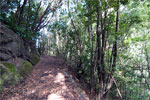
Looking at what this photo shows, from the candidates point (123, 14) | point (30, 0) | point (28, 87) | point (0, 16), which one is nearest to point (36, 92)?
point (28, 87)

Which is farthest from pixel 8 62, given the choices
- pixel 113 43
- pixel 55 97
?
pixel 113 43

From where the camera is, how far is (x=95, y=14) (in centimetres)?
481

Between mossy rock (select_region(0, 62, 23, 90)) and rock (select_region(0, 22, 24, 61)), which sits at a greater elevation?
rock (select_region(0, 22, 24, 61))

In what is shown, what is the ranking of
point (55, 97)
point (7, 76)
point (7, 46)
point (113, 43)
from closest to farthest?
point (55, 97), point (7, 76), point (113, 43), point (7, 46)

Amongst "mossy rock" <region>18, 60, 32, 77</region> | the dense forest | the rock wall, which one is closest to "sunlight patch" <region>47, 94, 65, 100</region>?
the rock wall

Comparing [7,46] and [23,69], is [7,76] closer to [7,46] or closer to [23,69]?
[23,69]

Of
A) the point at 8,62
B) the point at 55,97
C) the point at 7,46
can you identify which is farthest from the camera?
the point at 7,46

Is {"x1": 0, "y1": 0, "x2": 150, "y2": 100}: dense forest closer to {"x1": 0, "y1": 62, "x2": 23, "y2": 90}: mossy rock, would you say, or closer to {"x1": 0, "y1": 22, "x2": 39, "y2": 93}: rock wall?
{"x1": 0, "y1": 22, "x2": 39, "y2": 93}: rock wall

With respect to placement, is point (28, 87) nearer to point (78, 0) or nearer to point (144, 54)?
point (78, 0)

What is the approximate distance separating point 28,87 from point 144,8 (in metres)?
6.32

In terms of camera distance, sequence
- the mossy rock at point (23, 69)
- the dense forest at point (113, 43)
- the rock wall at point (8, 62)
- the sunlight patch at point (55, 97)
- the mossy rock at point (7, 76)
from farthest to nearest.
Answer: the mossy rock at point (23, 69)
the dense forest at point (113, 43)
the rock wall at point (8, 62)
the mossy rock at point (7, 76)
the sunlight patch at point (55, 97)

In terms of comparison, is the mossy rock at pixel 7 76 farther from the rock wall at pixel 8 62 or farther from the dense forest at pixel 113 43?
the dense forest at pixel 113 43

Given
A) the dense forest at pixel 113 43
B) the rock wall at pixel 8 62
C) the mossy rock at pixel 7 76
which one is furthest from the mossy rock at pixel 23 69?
the dense forest at pixel 113 43

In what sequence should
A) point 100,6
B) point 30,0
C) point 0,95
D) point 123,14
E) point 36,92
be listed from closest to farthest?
point 0,95 < point 36,92 < point 100,6 < point 123,14 < point 30,0
